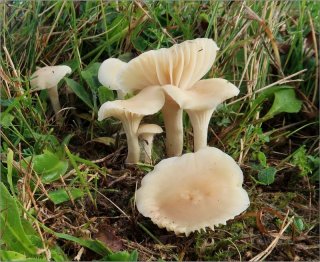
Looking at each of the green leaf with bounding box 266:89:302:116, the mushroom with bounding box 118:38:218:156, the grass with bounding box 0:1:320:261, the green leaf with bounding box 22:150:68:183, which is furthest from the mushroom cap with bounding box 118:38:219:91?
the green leaf with bounding box 266:89:302:116

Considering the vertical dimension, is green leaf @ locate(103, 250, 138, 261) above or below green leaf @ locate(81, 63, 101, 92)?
below

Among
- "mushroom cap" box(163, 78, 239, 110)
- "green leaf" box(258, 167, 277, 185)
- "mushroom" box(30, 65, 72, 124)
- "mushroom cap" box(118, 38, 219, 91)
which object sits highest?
"mushroom cap" box(118, 38, 219, 91)

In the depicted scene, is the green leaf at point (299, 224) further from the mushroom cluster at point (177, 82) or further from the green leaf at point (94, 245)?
the green leaf at point (94, 245)

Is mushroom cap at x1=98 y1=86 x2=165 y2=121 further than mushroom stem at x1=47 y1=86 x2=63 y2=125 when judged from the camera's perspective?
No

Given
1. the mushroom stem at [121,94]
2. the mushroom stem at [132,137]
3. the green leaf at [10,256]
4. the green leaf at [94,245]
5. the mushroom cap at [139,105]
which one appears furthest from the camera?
the mushroom stem at [121,94]

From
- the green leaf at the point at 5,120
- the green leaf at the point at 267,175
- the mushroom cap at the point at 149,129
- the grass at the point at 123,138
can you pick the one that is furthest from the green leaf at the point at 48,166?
the green leaf at the point at 267,175

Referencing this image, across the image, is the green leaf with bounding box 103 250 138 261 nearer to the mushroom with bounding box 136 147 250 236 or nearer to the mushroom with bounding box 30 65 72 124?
the mushroom with bounding box 136 147 250 236

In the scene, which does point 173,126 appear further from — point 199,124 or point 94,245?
point 94,245
